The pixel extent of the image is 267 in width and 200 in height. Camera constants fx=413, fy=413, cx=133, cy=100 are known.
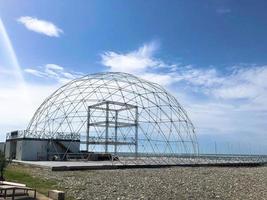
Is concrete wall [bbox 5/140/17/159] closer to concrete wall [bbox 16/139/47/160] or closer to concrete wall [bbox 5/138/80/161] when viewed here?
concrete wall [bbox 5/138/80/161]

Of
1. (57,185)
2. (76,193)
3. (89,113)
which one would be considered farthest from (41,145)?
(76,193)

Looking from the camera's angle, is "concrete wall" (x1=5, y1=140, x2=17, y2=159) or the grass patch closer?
the grass patch

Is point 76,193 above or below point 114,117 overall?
below

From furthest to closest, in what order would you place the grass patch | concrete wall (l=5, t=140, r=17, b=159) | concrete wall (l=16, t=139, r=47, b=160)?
concrete wall (l=5, t=140, r=17, b=159), concrete wall (l=16, t=139, r=47, b=160), the grass patch

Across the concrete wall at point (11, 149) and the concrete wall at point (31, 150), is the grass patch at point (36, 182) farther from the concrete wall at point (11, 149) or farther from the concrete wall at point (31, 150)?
the concrete wall at point (11, 149)

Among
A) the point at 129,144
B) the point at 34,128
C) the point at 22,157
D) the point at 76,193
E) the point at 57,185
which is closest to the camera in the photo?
the point at 76,193

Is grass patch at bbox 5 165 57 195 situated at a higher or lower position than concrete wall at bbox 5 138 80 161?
lower

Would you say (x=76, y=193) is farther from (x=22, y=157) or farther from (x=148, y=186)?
(x=22, y=157)

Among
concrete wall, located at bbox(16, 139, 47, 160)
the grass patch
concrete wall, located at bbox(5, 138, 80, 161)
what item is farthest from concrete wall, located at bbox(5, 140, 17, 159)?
the grass patch

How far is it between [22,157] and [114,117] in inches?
480

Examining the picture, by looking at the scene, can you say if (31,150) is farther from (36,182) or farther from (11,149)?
(36,182)

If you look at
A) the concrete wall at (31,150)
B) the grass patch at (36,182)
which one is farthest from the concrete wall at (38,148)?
the grass patch at (36,182)

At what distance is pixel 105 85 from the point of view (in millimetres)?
53375

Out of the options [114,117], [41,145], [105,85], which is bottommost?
[41,145]
